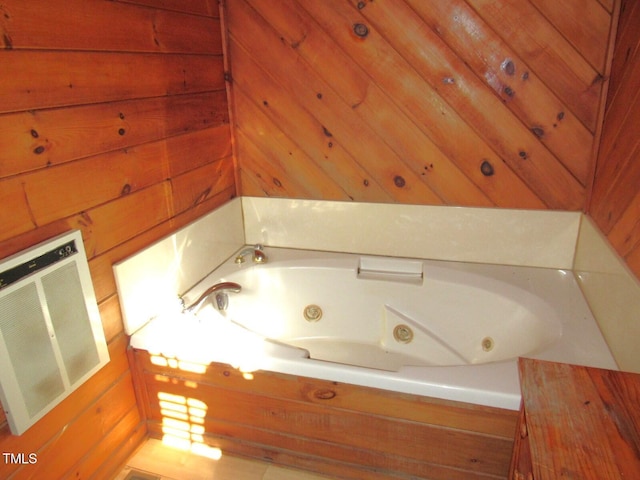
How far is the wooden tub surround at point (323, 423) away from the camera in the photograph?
4.36 feet

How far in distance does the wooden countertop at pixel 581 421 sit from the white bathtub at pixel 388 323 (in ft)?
1.60

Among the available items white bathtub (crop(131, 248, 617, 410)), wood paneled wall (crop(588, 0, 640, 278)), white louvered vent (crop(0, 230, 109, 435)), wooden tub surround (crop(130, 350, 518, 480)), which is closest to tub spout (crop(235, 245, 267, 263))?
white bathtub (crop(131, 248, 617, 410))

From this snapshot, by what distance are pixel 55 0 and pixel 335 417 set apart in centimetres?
143

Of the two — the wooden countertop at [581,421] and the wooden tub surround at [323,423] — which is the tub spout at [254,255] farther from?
the wooden countertop at [581,421]

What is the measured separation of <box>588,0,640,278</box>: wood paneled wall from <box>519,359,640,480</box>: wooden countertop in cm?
69

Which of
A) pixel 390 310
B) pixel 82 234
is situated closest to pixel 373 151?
pixel 390 310

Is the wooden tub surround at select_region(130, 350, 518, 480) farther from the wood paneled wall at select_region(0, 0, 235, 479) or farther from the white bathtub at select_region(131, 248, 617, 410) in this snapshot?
the wood paneled wall at select_region(0, 0, 235, 479)

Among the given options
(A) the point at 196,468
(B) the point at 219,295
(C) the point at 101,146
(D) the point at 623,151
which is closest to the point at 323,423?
(A) the point at 196,468

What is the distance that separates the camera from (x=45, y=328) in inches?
47.9

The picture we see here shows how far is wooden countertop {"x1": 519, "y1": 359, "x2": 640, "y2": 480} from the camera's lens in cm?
63

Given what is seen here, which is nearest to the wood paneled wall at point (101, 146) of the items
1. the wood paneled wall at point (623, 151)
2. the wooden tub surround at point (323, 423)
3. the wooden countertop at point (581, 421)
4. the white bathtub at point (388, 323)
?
the wooden tub surround at point (323, 423)

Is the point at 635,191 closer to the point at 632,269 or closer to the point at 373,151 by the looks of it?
the point at 632,269

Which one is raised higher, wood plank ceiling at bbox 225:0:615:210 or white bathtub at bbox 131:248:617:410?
wood plank ceiling at bbox 225:0:615:210

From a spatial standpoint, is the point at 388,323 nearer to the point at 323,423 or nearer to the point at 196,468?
the point at 323,423
